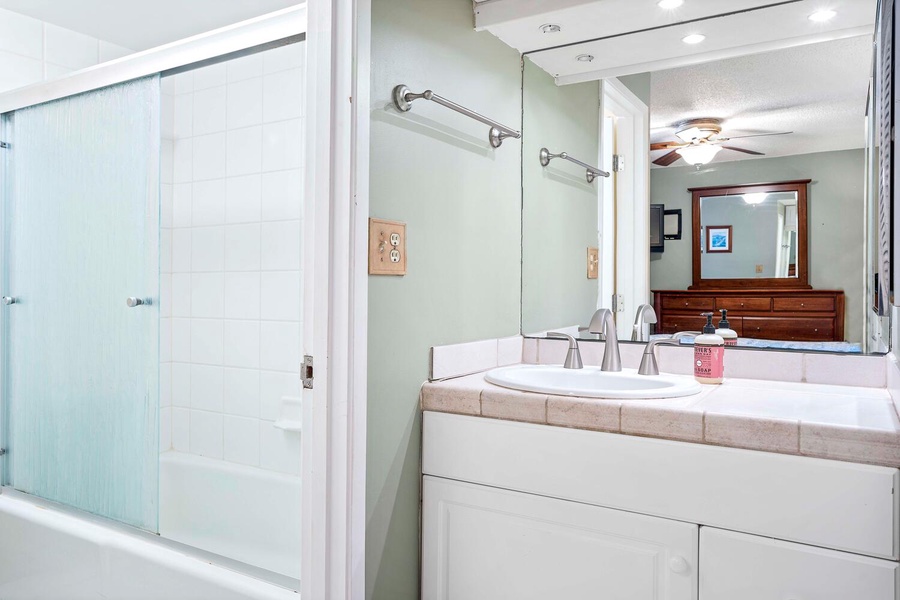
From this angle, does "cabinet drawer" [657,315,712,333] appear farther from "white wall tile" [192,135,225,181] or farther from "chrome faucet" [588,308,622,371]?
"white wall tile" [192,135,225,181]

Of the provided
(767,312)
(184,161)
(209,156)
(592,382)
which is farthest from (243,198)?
(767,312)

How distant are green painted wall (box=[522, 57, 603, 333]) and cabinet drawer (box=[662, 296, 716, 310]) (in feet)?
0.89

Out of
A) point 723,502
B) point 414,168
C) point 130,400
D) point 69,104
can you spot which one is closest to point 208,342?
point 130,400

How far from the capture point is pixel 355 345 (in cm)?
130

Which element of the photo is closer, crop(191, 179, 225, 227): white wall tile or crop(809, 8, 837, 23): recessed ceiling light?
crop(809, 8, 837, 23): recessed ceiling light

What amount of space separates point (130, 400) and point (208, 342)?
0.74 m

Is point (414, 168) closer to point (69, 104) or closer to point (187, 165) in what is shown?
point (69, 104)

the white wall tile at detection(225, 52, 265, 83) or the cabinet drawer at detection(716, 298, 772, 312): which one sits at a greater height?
the white wall tile at detection(225, 52, 265, 83)

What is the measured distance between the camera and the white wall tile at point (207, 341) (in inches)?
103

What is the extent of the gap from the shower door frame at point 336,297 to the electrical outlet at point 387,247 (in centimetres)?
5

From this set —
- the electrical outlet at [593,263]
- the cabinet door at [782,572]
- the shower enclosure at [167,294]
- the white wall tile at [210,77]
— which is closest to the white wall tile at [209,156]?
the shower enclosure at [167,294]

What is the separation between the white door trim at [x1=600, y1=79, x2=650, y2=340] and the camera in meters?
1.82

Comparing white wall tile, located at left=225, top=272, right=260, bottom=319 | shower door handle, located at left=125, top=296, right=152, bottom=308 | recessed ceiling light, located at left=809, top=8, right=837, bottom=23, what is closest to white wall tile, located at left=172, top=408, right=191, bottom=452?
white wall tile, located at left=225, top=272, right=260, bottom=319

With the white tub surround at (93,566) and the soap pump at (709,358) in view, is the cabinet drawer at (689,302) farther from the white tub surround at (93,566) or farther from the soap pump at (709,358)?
the white tub surround at (93,566)
